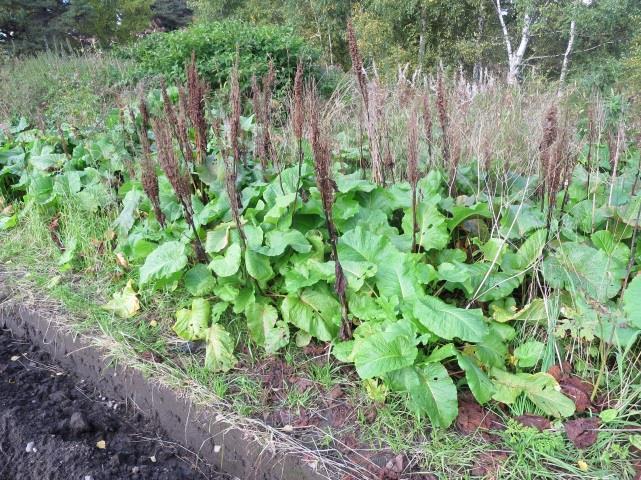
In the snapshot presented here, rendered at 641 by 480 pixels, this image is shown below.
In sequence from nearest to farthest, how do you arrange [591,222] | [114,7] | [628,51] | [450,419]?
[450,419]
[591,222]
[628,51]
[114,7]

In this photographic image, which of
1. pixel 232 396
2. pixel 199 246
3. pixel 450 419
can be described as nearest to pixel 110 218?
pixel 199 246

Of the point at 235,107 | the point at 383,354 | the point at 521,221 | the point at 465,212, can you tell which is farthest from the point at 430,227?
the point at 235,107

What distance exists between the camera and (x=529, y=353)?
5.70 ft

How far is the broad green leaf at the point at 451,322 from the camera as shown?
1.55 m

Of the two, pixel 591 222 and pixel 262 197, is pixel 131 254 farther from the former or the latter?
pixel 591 222

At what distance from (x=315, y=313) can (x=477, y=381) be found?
671mm

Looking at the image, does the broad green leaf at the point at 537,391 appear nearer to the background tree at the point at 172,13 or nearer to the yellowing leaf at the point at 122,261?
the yellowing leaf at the point at 122,261

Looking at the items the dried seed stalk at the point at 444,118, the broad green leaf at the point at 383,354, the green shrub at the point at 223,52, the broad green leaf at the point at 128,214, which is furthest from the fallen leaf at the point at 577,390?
the green shrub at the point at 223,52

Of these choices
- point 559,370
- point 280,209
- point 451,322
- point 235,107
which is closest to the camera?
point 451,322

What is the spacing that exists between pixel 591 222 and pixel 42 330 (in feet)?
8.76

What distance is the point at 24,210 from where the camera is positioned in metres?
3.29

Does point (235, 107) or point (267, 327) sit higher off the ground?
point (235, 107)

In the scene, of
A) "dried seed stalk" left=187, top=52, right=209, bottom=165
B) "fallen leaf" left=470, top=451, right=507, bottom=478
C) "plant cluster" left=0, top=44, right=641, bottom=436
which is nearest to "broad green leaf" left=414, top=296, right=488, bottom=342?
"plant cluster" left=0, top=44, right=641, bottom=436

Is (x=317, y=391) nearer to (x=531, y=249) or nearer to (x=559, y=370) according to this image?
(x=559, y=370)
